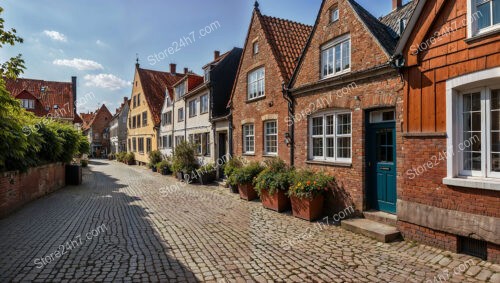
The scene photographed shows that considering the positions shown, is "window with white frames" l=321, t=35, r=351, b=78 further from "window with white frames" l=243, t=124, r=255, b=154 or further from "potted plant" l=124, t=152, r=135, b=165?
"potted plant" l=124, t=152, r=135, b=165

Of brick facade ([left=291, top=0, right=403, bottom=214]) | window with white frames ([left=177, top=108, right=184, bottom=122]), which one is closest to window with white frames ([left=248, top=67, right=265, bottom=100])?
brick facade ([left=291, top=0, right=403, bottom=214])

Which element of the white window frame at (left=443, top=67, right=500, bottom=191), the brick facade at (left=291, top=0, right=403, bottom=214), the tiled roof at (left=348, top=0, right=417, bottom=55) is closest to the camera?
the white window frame at (left=443, top=67, right=500, bottom=191)

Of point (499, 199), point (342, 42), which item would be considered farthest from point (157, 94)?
point (499, 199)

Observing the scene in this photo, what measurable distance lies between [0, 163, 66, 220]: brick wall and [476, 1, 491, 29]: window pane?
1292 cm

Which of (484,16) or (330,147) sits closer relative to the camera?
(484,16)

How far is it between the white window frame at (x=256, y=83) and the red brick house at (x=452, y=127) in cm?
740

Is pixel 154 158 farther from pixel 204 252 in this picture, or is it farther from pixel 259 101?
pixel 204 252

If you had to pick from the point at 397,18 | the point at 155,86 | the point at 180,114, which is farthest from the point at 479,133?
the point at 155,86

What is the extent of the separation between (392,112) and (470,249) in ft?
11.7

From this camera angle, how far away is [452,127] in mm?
6168

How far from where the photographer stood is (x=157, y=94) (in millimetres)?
34094

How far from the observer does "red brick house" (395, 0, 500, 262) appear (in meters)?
5.72

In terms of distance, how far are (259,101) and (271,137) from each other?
6.08 ft

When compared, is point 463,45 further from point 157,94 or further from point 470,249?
point 157,94
